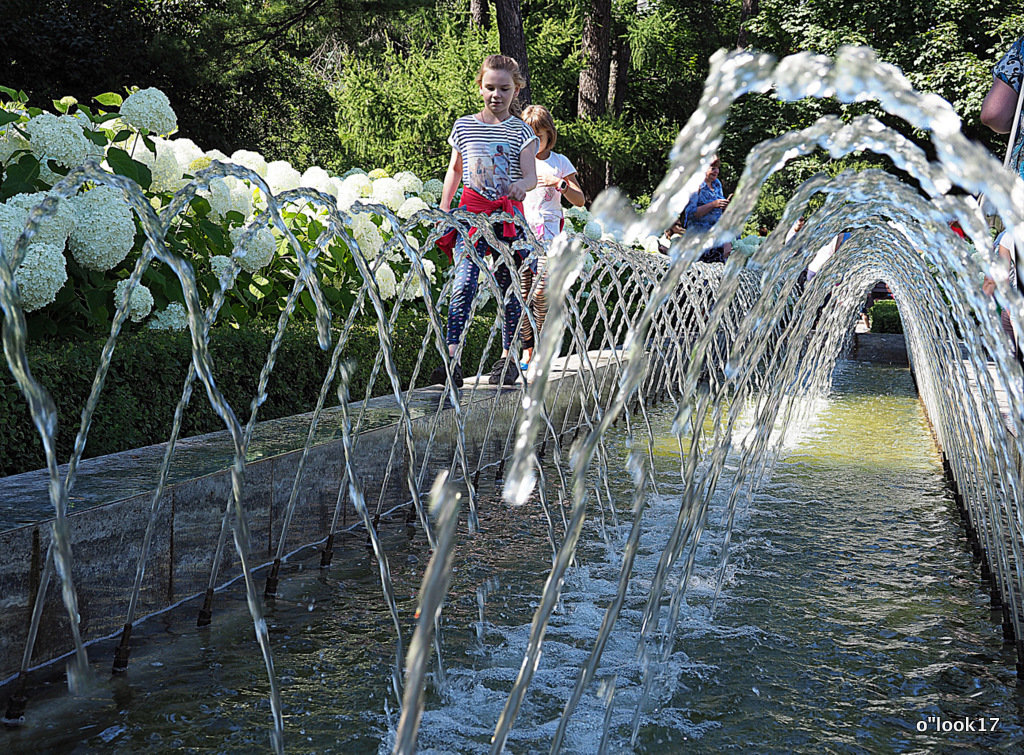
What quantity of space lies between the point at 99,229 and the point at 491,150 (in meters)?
2.21

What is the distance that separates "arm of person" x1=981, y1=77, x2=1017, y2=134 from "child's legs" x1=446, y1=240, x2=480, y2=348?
2598 mm

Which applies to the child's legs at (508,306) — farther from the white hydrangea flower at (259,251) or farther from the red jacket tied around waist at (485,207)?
the white hydrangea flower at (259,251)

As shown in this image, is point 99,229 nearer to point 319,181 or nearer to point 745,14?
point 319,181

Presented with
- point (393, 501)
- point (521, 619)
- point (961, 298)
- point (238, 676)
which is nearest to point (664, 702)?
point (521, 619)

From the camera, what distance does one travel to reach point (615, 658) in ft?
8.86

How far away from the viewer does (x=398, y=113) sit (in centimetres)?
2097

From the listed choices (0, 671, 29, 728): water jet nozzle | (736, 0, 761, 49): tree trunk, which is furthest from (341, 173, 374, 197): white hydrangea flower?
(736, 0, 761, 49): tree trunk

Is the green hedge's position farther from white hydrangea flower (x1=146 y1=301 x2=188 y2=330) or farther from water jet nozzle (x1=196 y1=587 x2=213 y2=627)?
water jet nozzle (x1=196 y1=587 x2=213 y2=627)

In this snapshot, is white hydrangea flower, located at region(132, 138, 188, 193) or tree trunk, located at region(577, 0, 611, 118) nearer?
white hydrangea flower, located at region(132, 138, 188, 193)

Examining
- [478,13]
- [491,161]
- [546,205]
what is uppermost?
[478,13]

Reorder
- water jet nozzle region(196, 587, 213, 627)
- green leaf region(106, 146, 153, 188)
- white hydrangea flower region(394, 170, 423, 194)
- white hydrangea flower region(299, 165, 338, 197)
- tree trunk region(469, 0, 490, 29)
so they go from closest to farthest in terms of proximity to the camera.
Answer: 1. water jet nozzle region(196, 587, 213, 627)
2. green leaf region(106, 146, 153, 188)
3. white hydrangea flower region(299, 165, 338, 197)
4. white hydrangea flower region(394, 170, 423, 194)
5. tree trunk region(469, 0, 490, 29)

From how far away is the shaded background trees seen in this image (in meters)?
18.9

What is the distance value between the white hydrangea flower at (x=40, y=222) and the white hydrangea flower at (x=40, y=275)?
0.08 metres

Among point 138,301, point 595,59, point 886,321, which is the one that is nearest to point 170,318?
point 138,301
